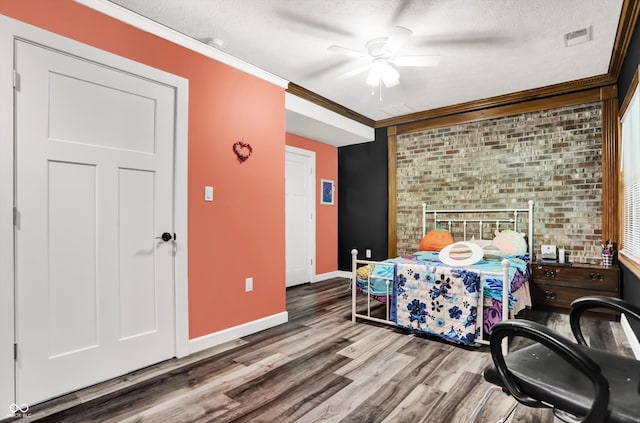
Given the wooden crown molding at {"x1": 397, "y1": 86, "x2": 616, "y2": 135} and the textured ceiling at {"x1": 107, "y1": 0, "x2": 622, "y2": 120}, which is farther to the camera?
the wooden crown molding at {"x1": 397, "y1": 86, "x2": 616, "y2": 135}

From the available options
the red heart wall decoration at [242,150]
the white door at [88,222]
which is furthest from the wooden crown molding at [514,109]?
the white door at [88,222]

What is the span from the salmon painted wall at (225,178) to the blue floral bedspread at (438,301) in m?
1.23

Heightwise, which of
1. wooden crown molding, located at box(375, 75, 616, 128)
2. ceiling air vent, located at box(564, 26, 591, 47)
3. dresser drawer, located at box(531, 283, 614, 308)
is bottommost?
dresser drawer, located at box(531, 283, 614, 308)

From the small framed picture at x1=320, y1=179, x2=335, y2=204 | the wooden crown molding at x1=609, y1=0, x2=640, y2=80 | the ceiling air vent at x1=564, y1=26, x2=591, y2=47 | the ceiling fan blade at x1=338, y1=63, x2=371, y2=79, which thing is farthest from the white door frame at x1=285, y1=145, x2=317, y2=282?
the wooden crown molding at x1=609, y1=0, x2=640, y2=80

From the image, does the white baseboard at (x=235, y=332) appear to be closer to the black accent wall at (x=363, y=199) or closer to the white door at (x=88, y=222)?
the white door at (x=88, y=222)

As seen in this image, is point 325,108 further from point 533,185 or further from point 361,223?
point 533,185

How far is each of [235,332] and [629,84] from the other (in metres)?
4.01

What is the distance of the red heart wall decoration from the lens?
303cm

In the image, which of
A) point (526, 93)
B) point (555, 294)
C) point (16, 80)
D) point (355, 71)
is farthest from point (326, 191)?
point (16, 80)

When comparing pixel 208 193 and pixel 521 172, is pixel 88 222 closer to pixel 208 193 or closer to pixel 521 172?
pixel 208 193

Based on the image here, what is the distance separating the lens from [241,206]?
309 cm

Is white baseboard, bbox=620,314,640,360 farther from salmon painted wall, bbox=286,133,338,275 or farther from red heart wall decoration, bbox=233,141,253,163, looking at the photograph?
salmon painted wall, bbox=286,133,338,275

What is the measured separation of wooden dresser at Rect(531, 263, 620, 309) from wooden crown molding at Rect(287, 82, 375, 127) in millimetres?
2987

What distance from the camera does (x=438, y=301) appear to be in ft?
9.41
